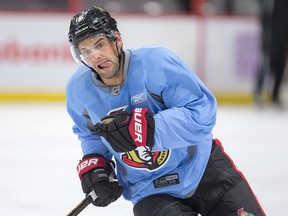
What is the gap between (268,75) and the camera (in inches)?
264

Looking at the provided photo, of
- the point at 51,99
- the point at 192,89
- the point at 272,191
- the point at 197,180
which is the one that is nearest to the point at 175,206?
the point at 197,180

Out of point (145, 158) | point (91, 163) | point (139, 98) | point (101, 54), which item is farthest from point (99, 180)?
point (101, 54)

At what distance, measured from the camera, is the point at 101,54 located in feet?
6.93

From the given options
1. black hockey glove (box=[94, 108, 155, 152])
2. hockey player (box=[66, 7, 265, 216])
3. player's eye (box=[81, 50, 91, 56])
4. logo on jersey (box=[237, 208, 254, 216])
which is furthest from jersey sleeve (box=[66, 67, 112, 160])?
logo on jersey (box=[237, 208, 254, 216])

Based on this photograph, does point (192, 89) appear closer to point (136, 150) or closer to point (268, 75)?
point (136, 150)

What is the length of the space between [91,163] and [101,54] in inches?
17.8

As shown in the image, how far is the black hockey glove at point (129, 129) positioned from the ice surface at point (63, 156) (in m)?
1.00

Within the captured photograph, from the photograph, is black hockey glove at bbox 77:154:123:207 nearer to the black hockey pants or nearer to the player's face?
the black hockey pants

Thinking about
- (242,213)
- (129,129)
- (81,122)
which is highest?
(129,129)

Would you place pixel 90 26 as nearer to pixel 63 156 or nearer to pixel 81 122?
pixel 81 122

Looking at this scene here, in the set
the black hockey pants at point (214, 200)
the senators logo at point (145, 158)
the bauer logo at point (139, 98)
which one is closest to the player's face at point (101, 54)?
the bauer logo at point (139, 98)

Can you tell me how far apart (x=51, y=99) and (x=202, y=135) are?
4.66 meters

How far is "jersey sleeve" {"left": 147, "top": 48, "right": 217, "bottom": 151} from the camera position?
2066mm

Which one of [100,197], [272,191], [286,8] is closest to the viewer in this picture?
[100,197]
